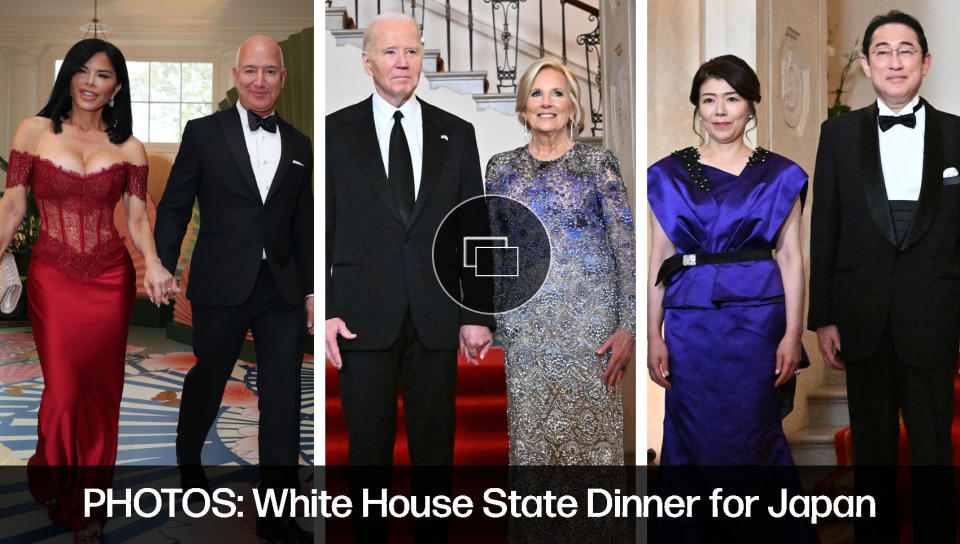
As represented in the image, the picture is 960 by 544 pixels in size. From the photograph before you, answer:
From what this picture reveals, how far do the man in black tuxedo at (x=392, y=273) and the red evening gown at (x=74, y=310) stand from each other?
95cm

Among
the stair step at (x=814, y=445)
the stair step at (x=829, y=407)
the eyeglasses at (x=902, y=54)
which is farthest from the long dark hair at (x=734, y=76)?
the stair step at (x=814, y=445)

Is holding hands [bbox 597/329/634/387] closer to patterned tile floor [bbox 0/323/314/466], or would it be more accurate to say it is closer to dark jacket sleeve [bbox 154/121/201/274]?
patterned tile floor [bbox 0/323/314/466]


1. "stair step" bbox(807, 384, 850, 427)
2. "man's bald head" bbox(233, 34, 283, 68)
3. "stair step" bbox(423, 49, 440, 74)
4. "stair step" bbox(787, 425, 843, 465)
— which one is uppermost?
"man's bald head" bbox(233, 34, 283, 68)

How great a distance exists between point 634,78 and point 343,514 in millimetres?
1545

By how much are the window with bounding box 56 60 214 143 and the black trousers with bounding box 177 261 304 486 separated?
2.12 ft

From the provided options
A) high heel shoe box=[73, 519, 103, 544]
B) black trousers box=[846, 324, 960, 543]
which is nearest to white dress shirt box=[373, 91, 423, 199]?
black trousers box=[846, 324, 960, 543]

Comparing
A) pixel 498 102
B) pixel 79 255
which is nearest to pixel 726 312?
pixel 498 102

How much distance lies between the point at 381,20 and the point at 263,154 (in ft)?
2.31

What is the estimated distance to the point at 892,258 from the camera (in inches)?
104

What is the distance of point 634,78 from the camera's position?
8.63 feet

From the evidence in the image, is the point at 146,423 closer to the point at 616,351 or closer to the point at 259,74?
the point at 259,74

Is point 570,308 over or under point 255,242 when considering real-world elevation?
under

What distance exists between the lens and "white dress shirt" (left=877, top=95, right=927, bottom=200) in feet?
8.75
